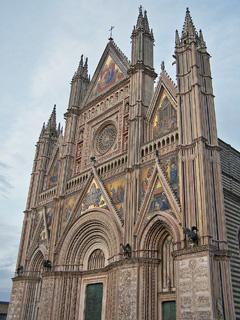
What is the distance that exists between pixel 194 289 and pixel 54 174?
57.4 ft

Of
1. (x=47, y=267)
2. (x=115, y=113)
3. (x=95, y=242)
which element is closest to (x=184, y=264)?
(x=95, y=242)

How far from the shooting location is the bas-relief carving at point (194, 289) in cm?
1391

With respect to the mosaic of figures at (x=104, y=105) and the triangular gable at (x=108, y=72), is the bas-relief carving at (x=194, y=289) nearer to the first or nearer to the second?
the mosaic of figures at (x=104, y=105)

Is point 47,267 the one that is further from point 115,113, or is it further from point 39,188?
point 115,113

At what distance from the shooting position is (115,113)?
2534 centimetres

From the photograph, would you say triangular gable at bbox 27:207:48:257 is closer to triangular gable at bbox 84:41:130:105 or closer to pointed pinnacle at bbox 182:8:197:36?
triangular gable at bbox 84:41:130:105

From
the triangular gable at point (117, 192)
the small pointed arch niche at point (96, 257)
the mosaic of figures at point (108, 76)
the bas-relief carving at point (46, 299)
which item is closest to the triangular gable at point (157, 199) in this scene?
the triangular gable at point (117, 192)

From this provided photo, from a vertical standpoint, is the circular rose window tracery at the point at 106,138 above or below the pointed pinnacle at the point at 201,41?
below

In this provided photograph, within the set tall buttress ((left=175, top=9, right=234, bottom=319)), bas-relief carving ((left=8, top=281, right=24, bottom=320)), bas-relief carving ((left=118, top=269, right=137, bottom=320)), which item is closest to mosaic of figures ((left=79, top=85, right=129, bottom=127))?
tall buttress ((left=175, top=9, right=234, bottom=319))

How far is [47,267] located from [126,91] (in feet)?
41.9

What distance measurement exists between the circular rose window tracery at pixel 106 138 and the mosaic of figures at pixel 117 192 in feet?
11.6

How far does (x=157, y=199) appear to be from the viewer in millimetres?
18531

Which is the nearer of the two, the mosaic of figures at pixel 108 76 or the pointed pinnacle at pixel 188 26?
the pointed pinnacle at pixel 188 26

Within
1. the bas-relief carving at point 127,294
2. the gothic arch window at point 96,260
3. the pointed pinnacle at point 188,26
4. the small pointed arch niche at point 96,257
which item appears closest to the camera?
the bas-relief carving at point 127,294
